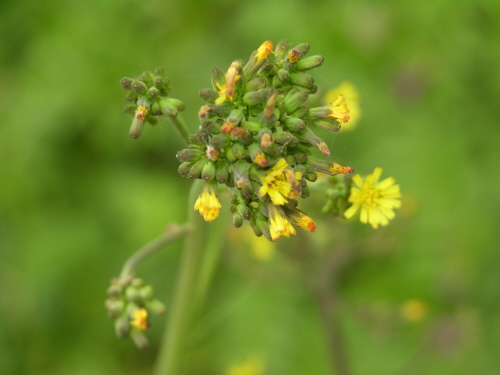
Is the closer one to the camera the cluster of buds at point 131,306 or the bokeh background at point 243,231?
the cluster of buds at point 131,306

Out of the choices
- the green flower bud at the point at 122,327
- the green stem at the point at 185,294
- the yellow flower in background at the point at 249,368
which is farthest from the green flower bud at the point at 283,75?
the yellow flower in background at the point at 249,368

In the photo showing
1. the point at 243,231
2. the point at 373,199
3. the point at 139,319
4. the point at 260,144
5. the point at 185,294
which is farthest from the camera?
the point at 243,231

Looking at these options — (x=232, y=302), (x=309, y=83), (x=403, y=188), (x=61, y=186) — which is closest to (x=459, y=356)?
(x=403, y=188)

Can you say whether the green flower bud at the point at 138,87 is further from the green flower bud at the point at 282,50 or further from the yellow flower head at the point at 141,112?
the green flower bud at the point at 282,50

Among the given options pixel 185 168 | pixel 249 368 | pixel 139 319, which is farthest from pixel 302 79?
pixel 249 368

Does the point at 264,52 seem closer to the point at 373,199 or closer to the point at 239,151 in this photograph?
the point at 239,151

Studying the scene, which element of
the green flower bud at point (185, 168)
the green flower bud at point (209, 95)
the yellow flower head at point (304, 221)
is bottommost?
the yellow flower head at point (304, 221)

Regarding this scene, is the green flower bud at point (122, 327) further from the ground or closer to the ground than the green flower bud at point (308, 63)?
closer to the ground
